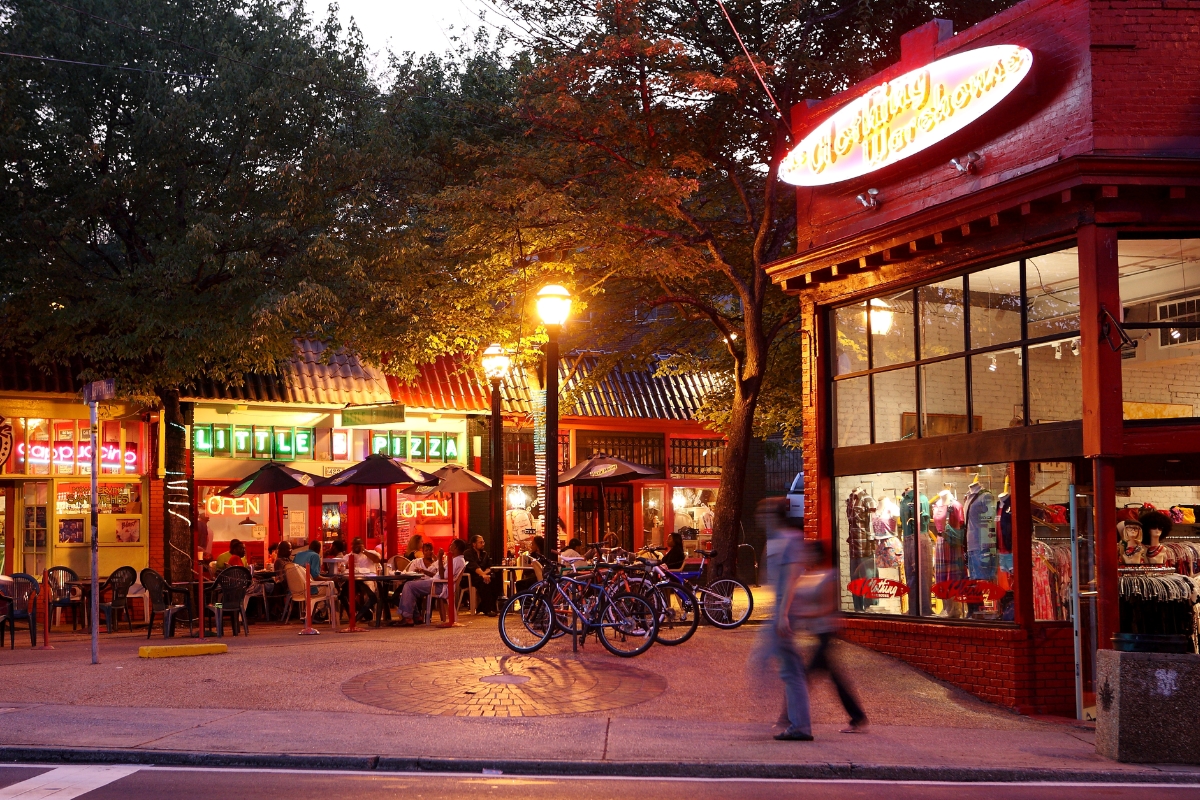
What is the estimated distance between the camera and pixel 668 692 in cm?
1209

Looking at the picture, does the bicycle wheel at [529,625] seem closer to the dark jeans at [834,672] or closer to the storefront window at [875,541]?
the storefront window at [875,541]

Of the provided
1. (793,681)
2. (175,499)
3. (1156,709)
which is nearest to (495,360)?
(175,499)

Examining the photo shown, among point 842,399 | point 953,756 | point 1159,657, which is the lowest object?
point 953,756

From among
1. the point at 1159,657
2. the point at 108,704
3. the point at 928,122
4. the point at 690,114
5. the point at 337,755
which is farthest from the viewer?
the point at 690,114

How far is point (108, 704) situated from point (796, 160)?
9853 millimetres

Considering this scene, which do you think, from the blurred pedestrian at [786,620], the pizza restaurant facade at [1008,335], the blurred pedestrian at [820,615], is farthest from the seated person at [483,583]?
the blurred pedestrian at [820,615]

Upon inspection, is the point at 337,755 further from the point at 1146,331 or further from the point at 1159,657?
the point at 1146,331

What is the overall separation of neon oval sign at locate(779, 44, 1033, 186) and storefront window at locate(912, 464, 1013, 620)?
12.0ft

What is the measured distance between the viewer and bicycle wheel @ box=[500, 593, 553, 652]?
1441cm

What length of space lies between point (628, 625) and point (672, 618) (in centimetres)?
177

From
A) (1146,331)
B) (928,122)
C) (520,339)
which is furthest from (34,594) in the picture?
(1146,331)

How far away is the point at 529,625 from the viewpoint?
14539 mm

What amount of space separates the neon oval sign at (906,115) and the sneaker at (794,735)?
6586 millimetres

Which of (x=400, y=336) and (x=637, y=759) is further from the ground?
(x=400, y=336)
